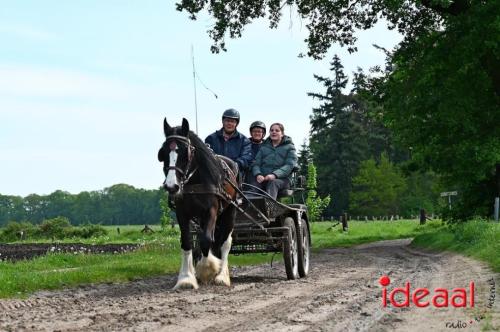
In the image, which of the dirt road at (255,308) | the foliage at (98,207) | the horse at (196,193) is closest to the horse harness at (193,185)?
the horse at (196,193)

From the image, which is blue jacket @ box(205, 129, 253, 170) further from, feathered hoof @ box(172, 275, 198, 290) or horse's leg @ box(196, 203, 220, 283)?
feathered hoof @ box(172, 275, 198, 290)

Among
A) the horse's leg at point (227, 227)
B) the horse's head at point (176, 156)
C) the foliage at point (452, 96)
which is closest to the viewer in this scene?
the horse's head at point (176, 156)

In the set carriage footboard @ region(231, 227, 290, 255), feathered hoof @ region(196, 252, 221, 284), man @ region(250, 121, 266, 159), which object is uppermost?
man @ region(250, 121, 266, 159)

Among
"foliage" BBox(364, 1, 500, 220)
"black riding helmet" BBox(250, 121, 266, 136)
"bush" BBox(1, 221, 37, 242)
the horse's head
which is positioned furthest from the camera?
"bush" BBox(1, 221, 37, 242)

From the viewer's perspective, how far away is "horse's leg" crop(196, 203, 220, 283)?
975 centimetres

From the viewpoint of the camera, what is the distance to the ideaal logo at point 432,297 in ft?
24.2

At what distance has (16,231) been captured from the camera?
2079 inches

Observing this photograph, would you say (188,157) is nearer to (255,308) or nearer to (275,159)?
(275,159)

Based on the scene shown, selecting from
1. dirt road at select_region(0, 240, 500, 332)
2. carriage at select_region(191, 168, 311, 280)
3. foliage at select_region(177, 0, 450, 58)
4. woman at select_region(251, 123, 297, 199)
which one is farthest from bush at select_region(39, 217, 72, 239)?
dirt road at select_region(0, 240, 500, 332)

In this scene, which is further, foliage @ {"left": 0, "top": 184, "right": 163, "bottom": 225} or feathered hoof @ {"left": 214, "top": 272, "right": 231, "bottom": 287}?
foliage @ {"left": 0, "top": 184, "right": 163, "bottom": 225}

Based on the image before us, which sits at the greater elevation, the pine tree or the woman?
the pine tree

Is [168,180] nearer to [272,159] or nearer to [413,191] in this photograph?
[272,159]

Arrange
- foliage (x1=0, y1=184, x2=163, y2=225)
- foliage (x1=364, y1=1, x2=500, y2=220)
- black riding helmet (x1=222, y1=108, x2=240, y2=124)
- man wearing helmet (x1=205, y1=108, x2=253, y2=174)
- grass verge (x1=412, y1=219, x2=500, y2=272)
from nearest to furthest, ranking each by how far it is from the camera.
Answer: black riding helmet (x1=222, y1=108, x2=240, y2=124) → man wearing helmet (x1=205, y1=108, x2=253, y2=174) → grass verge (x1=412, y1=219, x2=500, y2=272) → foliage (x1=364, y1=1, x2=500, y2=220) → foliage (x1=0, y1=184, x2=163, y2=225)

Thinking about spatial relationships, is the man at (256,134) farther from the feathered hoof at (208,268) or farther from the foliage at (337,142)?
the foliage at (337,142)
